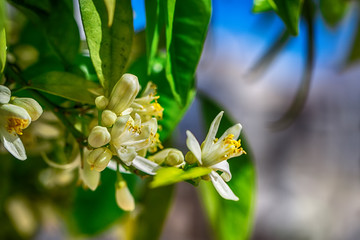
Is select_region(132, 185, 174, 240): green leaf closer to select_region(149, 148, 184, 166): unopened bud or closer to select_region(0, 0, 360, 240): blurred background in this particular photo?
select_region(149, 148, 184, 166): unopened bud

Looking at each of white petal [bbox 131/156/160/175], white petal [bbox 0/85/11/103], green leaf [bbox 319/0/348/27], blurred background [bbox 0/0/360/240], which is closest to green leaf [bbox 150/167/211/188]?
white petal [bbox 131/156/160/175]

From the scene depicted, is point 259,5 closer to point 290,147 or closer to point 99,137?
point 99,137

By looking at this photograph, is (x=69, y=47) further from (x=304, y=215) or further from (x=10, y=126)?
(x=304, y=215)

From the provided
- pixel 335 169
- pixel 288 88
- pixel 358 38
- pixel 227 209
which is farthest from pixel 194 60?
pixel 288 88

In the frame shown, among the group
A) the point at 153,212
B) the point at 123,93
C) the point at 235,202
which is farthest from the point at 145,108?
the point at 153,212

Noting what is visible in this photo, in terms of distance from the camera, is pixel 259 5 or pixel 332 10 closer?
pixel 259 5

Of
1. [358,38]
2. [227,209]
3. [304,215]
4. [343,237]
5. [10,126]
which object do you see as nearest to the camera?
[10,126]

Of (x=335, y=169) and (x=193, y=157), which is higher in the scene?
(x=193, y=157)

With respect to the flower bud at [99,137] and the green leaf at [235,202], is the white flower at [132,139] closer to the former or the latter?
the flower bud at [99,137]
